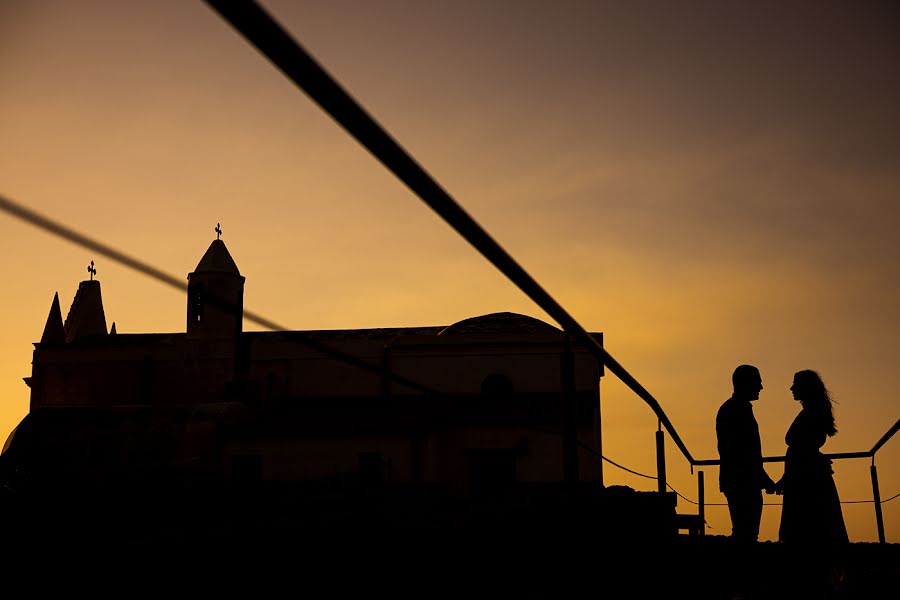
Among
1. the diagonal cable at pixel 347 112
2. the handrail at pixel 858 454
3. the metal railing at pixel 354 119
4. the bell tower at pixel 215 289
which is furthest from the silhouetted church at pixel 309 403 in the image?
the diagonal cable at pixel 347 112

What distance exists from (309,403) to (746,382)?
2494 cm

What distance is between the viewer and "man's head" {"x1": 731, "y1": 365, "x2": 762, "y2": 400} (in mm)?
6055

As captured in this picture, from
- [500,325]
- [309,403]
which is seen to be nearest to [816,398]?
→ [309,403]

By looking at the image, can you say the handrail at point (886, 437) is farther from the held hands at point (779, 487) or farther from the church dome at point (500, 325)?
the church dome at point (500, 325)

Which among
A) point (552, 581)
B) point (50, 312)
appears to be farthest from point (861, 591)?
point (50, 312)

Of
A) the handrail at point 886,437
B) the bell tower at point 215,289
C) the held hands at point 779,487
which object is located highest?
the bell tower at point 215,289

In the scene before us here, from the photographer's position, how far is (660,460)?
23.4 feet

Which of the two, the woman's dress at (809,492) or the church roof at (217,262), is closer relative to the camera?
the woman's dress at (809,492)

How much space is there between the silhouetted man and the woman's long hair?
327mm

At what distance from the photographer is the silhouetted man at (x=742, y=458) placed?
5859 mm

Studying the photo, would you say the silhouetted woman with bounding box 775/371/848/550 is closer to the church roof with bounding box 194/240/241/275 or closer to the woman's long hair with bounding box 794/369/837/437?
the woman's long hair with bounding box 794/369/837/437

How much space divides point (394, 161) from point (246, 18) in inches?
21.5

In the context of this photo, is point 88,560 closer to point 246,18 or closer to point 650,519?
point 246,18

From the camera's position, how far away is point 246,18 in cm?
138
